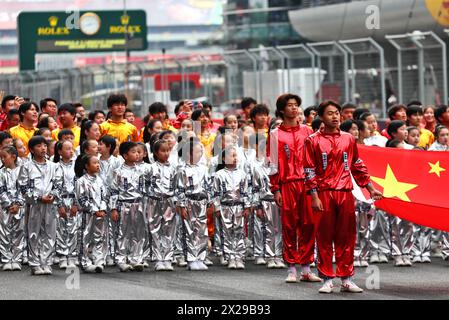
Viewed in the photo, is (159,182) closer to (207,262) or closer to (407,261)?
(207,262)

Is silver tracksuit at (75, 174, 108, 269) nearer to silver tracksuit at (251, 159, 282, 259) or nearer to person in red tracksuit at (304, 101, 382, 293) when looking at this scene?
silver tracksuit at (251, 159, 282, 259)

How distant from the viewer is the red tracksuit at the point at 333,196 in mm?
11734

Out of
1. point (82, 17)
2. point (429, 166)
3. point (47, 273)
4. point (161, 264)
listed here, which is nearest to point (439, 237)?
point (429, 166)

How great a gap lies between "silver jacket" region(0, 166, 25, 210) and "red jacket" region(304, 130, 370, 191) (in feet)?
12.0

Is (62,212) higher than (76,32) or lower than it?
lower

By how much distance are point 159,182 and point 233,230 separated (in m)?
A: 0.91

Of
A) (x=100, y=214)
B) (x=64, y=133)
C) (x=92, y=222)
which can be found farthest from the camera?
(x=64, y=133)

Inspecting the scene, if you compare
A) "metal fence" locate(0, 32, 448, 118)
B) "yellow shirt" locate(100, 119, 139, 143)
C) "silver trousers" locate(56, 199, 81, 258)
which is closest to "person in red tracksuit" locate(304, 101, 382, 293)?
"silver trousers" locate(56, 199, 81, 258)

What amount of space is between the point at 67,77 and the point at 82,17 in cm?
841

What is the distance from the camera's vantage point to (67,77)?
1512 inches

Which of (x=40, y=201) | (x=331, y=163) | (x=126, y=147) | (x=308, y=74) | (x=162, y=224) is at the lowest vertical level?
(x=162, y=224)

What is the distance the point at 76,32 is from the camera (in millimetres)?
46562

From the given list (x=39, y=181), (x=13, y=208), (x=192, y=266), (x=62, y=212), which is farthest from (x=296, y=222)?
(x=13, y=208)

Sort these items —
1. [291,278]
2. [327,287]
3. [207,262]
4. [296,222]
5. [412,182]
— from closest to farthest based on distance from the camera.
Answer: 1. [327,287]
2. [291,278]
3. [296,222]
4. [412,182]
5. [207,262]
